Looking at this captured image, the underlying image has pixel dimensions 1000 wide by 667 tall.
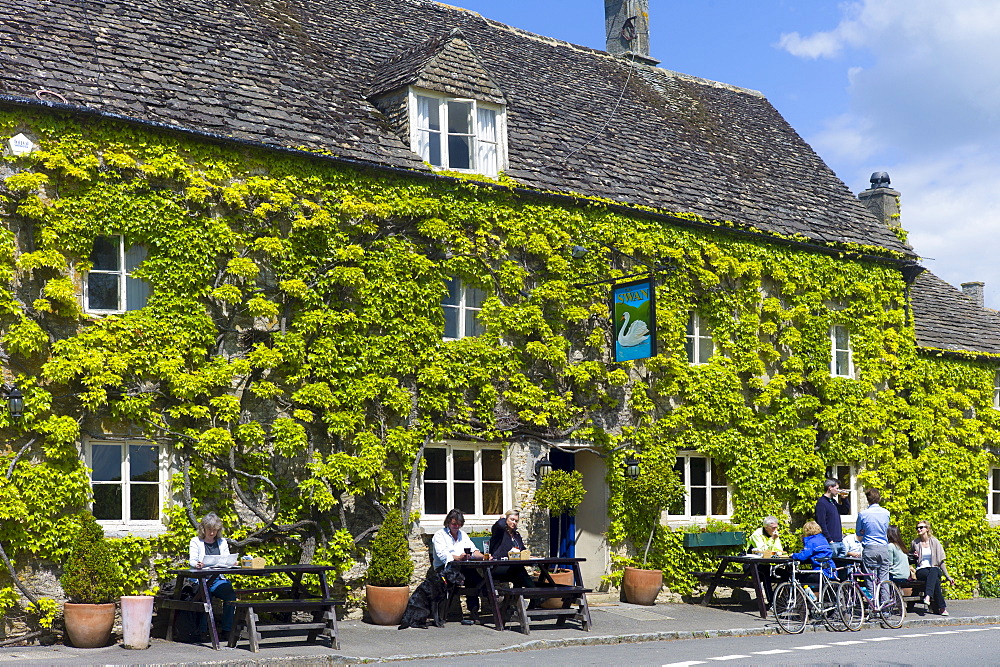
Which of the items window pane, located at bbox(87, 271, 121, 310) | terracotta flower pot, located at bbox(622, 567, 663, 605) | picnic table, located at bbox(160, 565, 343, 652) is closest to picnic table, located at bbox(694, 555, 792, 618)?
terracotta flower pot, located at bbox(622, 567, 663, 605)

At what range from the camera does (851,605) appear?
54.7ft

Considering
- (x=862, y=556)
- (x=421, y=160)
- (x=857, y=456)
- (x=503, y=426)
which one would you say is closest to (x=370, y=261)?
(x=421, y=160)

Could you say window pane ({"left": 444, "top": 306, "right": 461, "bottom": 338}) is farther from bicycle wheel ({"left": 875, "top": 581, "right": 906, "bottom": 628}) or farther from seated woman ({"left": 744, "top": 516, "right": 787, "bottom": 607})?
bicycle wheel ({"left": 875, "top": 581, "right": 906, "bottom": 628})

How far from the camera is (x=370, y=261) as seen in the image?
688 inches

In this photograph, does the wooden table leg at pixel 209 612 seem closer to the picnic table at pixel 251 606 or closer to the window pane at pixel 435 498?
the picnic table at pixel 251 606

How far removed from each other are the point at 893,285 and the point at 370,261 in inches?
453

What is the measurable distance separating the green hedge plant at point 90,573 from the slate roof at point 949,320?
16719 mm

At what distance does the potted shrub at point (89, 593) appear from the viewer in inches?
553

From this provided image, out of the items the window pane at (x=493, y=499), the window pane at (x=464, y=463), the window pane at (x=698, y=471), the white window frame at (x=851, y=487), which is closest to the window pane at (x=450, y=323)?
the window pane at (x=464, y=463)

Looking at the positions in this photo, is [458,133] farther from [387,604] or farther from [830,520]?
[830,520]

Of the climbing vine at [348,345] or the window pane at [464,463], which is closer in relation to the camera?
the climbing vine at [348,345]

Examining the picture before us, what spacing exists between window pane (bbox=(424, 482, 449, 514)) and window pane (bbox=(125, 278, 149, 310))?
15.8 ft

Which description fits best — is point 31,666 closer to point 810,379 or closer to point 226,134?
point 226,134

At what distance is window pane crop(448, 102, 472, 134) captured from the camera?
19.5 meters
